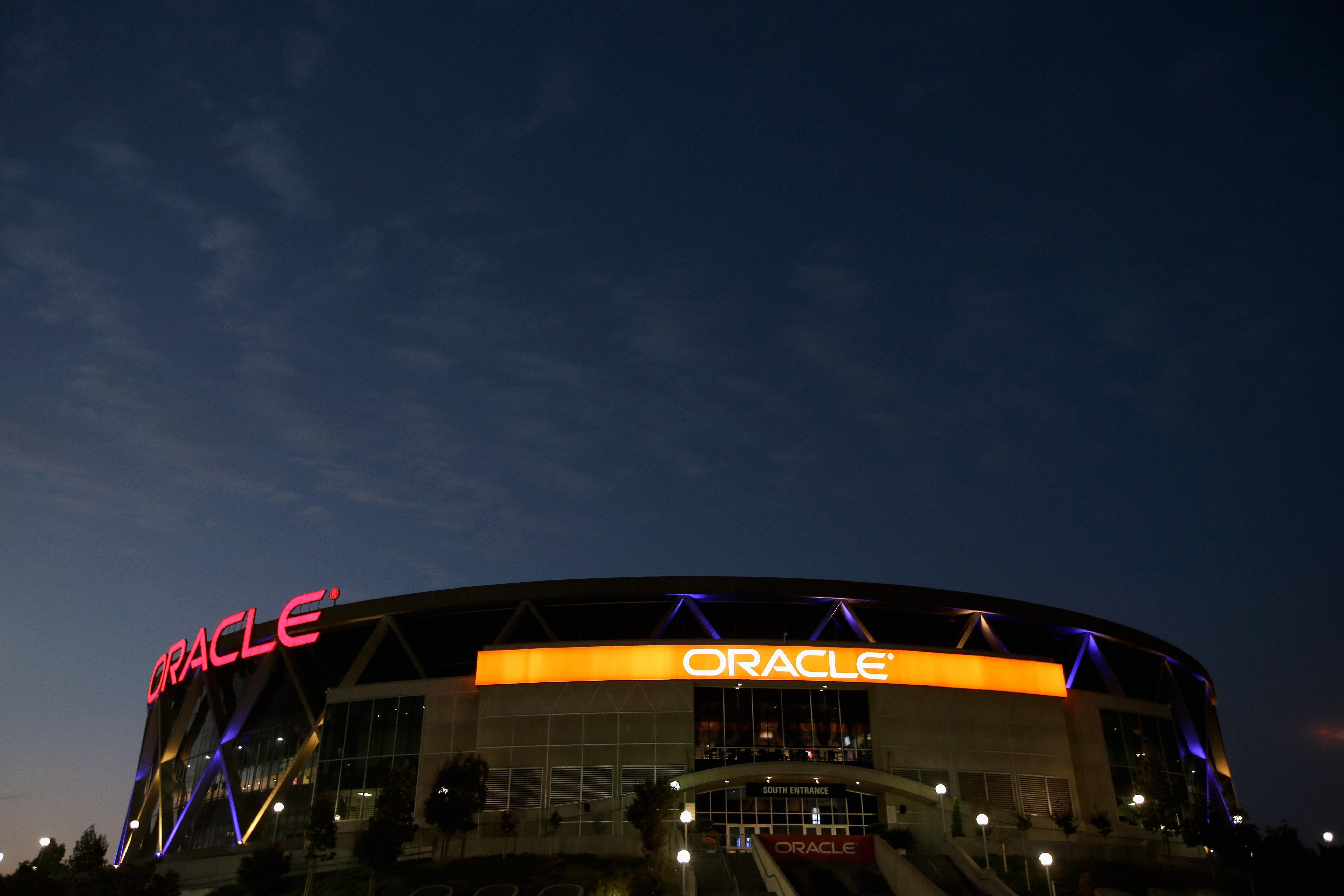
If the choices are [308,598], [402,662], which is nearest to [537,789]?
[402,662]

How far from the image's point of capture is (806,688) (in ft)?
177

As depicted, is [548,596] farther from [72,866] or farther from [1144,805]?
[72,866]

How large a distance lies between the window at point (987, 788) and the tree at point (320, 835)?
3180cm

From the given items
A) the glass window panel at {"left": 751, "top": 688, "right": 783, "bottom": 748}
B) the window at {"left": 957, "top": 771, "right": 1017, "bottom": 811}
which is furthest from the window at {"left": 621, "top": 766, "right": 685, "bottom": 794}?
the window at {"left": 957, "top": 771, "right": 1017, "bottom": 811}

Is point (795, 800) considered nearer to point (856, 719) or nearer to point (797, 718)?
point (797, 718)

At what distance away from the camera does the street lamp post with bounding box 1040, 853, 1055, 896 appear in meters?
34.9

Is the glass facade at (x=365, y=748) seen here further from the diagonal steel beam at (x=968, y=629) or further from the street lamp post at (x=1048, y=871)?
the street lamp post at (x=1048, y=871)

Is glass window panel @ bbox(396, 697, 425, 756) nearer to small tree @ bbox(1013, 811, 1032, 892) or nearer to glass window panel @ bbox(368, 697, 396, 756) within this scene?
glass window panel @ bbox(368, 697, 396, 756)

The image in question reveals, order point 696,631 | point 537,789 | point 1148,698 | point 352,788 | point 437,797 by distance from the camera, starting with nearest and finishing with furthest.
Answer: point 437,797
point 537,789
point 352,788
point 696,631
point 1148,698

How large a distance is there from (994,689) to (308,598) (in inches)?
1649

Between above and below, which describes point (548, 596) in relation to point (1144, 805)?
above

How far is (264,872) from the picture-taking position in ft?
137

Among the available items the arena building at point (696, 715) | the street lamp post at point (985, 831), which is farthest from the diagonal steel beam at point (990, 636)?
the street lamp post at point (985, 831)

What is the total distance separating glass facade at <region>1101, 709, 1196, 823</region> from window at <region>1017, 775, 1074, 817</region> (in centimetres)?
468
